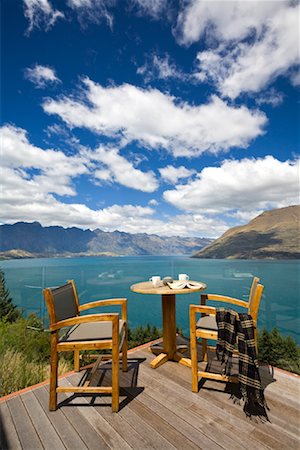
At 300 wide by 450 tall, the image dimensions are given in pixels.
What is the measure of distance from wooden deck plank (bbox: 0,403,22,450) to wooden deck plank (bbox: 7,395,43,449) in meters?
0.02

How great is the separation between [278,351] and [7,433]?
3195mm

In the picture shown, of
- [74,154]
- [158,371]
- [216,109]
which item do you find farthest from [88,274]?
[74,154]

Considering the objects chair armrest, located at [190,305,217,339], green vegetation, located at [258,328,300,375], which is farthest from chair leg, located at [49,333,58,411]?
green vegetation, located at [258,328,300,375]

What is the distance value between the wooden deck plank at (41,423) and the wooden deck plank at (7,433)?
0.40 feet

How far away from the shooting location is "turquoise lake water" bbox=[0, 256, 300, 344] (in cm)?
460

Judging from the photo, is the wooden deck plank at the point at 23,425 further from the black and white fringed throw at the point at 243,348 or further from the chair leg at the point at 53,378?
the black and white fringed throw at the point at 243,348

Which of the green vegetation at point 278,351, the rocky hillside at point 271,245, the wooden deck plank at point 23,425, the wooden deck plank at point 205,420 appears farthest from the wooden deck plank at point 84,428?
the rocky hillside at point 271,245

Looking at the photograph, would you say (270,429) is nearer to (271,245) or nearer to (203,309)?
(203,309)

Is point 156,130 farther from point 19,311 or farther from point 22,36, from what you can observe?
point 19,311

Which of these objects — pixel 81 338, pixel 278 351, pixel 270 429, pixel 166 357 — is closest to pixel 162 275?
pixel 166 357

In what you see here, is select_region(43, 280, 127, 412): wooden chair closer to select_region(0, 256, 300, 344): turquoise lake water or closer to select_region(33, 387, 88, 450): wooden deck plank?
select_region(33, 387, 88, 450): wooden deck plank

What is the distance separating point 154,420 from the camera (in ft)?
5.24

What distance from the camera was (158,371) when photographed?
7.65 feet

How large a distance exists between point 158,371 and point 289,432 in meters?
1.20
